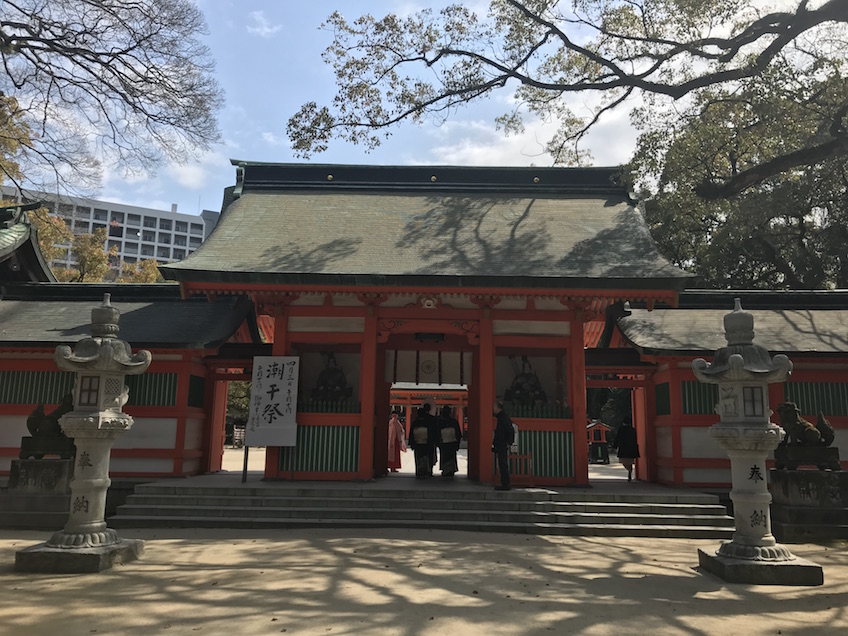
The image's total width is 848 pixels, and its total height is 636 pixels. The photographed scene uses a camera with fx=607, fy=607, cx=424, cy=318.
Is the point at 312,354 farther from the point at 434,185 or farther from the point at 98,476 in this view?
the point at 98,476

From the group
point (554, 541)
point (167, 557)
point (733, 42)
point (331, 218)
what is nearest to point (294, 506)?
point (167, 557)

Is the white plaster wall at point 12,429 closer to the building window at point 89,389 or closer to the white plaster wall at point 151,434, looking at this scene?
the white plaster wall at point 151,434

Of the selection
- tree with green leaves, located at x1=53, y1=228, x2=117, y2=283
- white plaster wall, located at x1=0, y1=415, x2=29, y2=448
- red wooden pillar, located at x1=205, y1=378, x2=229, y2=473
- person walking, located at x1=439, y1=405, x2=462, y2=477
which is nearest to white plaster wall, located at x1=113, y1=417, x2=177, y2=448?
red wooden pillar, located at x1=205, y1=378, x2=229, y2=473

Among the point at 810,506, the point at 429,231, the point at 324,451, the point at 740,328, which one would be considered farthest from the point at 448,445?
the point at 740,328

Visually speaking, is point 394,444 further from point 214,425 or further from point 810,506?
point 810,506

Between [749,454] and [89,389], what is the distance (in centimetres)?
787

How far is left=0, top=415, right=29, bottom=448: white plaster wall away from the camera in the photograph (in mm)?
11953

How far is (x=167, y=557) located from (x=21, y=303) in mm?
9671

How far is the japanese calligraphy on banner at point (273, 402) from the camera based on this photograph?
11312 millimetres

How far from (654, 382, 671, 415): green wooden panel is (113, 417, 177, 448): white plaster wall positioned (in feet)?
32.6

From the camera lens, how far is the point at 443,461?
42.5 feet

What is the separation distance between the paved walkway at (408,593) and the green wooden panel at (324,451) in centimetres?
317

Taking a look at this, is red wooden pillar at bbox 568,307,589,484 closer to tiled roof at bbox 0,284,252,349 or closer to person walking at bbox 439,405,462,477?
person walking at bbox 439,405,462,477

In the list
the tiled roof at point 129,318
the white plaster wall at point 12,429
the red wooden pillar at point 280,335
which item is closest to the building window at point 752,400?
the red wooden pillar at point 280,335
